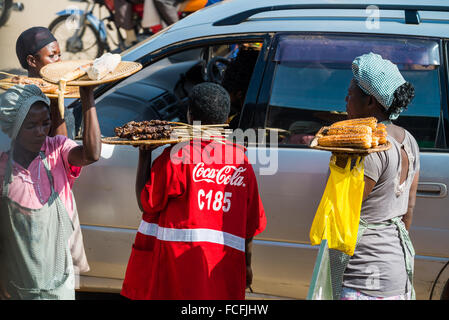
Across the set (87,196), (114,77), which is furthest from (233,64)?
(114,77)

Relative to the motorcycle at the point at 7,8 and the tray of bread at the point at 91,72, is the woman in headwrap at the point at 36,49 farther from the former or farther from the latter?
the motorcycle at the point at 7,8

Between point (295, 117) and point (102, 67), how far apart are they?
138 centimetres

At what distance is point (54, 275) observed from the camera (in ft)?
8.54

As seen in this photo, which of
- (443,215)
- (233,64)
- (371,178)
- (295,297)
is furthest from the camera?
(233,64)

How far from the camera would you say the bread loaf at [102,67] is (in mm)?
2496

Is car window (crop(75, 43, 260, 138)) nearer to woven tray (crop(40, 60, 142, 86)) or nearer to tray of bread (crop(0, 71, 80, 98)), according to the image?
tray of bread (crop(0, 71, 80, 98))

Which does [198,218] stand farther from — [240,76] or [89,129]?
[240,76]

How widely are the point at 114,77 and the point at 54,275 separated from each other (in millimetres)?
926

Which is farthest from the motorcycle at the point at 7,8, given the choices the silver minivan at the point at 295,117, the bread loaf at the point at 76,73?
the bread loaf at the point at 76,73

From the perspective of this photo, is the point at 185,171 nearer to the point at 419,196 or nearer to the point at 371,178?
the point at 371,178

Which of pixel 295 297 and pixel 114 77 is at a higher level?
pixel 114 77

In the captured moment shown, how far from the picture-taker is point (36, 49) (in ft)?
10.4

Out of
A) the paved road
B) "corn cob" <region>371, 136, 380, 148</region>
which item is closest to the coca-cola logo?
"corn cob" <region>371, 136, 380, 148</region>

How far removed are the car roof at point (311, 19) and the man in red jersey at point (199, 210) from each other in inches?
42.7
